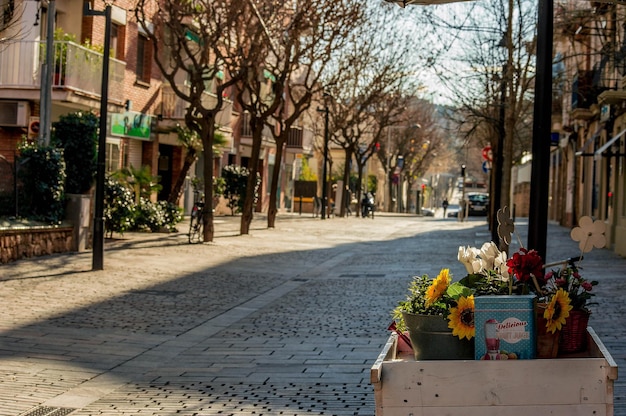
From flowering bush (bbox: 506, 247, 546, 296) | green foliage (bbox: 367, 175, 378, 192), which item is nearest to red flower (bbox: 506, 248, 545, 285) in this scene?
flowering bush (bbox: 506, 247, 546, 296)

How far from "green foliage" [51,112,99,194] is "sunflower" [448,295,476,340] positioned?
16827 mm

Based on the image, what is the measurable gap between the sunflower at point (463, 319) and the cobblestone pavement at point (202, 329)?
3.03 m

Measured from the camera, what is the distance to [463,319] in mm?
4246

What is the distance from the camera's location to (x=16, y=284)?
14.5 meters

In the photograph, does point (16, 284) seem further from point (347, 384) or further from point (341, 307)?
point (347, 384)

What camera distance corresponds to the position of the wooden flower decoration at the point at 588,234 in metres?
4.74

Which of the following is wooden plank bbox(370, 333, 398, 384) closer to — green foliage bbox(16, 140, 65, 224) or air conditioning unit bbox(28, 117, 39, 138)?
green foliage bbox(16, 140, 65, 224)

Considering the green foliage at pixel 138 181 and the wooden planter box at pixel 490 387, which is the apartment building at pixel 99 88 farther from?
the wooden planter box at pixel 490 387

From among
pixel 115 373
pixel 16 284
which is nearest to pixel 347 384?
pixel 115 373

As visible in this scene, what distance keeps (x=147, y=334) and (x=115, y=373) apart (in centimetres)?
226

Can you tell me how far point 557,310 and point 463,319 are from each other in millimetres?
416

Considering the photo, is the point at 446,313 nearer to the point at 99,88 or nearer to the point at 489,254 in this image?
the point at 489,254

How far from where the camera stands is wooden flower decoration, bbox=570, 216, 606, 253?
4.74 metres

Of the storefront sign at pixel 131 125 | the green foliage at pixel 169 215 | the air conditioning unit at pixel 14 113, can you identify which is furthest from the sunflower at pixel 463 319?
the storefront sign at pixel 131 125
